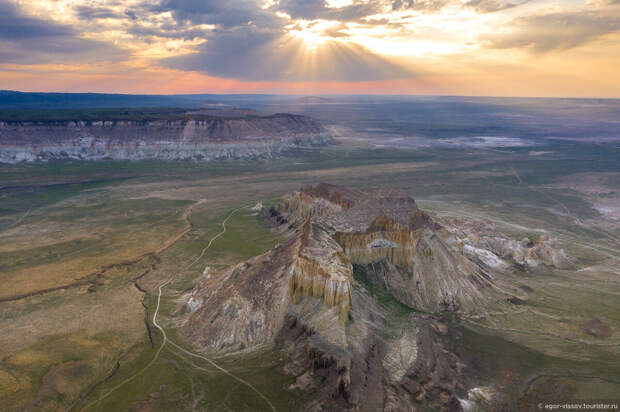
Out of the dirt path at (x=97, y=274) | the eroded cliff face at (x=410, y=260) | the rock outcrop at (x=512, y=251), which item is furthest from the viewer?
the rock outcrop at (x=512, y=251)

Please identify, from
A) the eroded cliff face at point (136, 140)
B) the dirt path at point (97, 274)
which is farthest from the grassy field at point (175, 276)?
the eroded cliff face at point (136, 140)

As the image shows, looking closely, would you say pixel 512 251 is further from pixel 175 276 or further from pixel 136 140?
pixel 136 140

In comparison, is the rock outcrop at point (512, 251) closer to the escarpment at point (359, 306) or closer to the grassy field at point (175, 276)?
the grassy field at point (175, 276)

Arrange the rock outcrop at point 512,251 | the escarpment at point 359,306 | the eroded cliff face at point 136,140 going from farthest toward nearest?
the eroded cliff face at point 136,140, the rock outcrop at point 512,251, the escarpment at point 359,306

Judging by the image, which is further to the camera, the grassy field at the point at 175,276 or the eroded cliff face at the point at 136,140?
the eroded cliff face at the point at 136,140

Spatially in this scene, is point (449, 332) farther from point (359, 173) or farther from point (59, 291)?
point (359, 173)

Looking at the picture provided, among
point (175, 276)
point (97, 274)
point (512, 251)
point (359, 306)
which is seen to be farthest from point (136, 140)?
point (359, 306)
